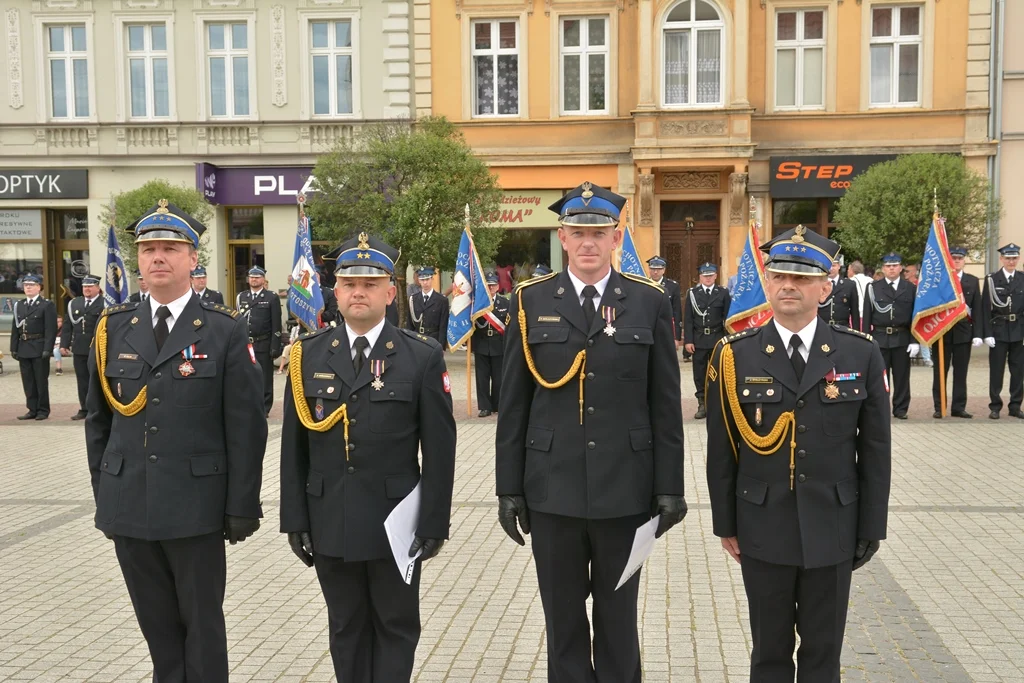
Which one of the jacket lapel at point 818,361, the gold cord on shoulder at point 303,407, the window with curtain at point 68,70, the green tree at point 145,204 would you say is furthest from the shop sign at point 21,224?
the jacket lapel at point 818,361

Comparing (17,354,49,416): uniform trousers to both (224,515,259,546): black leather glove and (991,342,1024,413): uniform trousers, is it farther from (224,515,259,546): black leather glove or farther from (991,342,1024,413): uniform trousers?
(991,342,1024,413): uniform trousers

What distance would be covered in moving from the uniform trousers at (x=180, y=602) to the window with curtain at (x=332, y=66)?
22050 millimetres

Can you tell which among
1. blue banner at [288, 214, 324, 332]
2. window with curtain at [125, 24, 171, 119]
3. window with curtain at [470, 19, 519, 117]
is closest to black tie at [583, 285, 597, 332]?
blue banner at [288, 214, 324, 332]

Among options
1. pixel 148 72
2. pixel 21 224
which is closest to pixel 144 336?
pixel 148 72

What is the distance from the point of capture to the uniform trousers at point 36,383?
1483cm

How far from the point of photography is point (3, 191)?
83.4ft

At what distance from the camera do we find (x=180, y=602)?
13.5ft

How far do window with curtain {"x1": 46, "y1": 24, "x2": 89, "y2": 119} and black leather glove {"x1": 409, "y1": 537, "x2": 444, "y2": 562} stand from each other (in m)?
24.7

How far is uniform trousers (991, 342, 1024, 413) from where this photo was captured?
1369 centimetres

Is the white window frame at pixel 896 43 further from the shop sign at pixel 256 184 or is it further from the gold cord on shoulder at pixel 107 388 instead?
the gold cord on shoulder at pixel 107 388

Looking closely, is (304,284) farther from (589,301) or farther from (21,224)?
(21,224)

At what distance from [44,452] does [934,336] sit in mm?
11764

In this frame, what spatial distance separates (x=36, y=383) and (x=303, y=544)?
40.9 feet

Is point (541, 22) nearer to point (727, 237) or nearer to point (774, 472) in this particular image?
point (727, 237)
